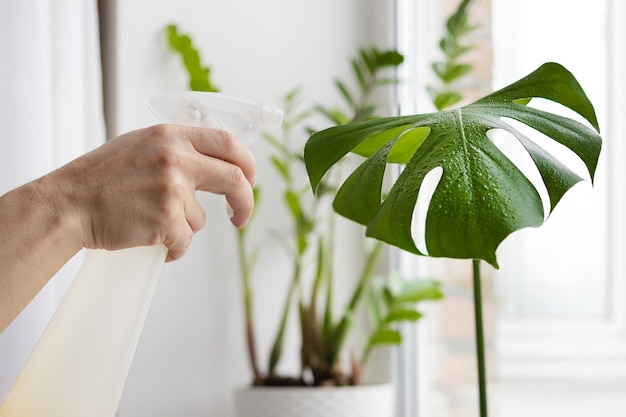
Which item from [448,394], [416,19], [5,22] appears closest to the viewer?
[5,22]

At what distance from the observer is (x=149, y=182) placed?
22.2 inches

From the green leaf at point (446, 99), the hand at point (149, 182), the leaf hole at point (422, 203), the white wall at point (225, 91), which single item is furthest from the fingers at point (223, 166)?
the leaf hole at point (422, 203)

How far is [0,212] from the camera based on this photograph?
558 mm

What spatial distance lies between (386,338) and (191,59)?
0.51 m

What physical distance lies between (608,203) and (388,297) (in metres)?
0.35

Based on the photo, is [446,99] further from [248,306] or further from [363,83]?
[248,306]

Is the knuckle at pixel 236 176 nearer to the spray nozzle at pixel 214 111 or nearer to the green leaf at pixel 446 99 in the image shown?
the spray nozzle at pixel 214 111

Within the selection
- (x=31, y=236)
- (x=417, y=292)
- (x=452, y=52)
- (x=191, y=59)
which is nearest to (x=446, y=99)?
(x=452, y=52)

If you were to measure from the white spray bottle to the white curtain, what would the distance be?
29 centimetres

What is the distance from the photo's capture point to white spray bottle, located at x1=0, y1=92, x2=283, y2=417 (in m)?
0.55

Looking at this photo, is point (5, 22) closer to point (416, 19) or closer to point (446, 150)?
point (446, 150)

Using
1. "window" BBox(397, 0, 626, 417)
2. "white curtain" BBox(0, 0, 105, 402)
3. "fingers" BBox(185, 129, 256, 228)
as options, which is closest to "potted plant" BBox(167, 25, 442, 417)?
"window" BBox(397, 0, 626, 417)

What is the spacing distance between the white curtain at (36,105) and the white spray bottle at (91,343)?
0.97 feet

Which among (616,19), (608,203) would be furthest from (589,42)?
(608,203)
